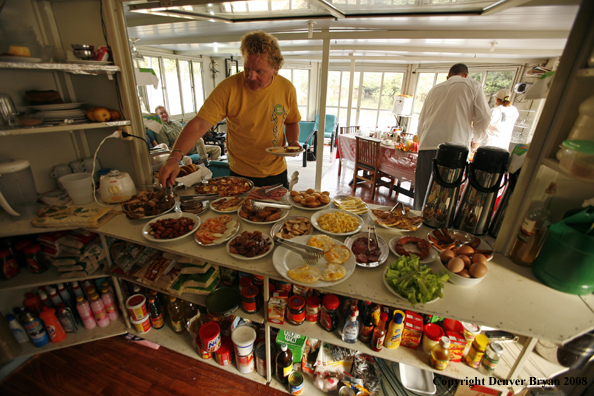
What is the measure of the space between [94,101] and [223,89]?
988 mm

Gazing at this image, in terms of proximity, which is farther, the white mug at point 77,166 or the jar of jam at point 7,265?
the white mug at point 77,166

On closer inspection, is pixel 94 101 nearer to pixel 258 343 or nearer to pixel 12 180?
pixel 12 180

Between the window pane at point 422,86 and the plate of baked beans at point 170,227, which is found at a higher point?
the window pane at point 422,86

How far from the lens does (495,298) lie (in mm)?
1063

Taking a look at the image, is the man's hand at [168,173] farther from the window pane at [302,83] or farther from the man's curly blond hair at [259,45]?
the window pane at [302,83]

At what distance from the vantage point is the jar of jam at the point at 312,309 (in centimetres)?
136

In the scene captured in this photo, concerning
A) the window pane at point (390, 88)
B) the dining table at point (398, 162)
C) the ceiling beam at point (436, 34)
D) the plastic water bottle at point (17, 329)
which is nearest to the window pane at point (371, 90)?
the window pane at point (390, 88)

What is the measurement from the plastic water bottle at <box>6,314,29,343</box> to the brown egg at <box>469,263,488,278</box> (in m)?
2.74

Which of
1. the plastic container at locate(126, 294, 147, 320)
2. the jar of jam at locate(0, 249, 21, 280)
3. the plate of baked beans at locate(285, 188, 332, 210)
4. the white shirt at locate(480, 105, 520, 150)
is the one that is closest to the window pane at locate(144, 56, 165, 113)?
the jar of jam at locate(0, 249, 21, 280)

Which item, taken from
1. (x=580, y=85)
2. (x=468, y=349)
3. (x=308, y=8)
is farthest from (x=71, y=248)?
(x=580, y=85)

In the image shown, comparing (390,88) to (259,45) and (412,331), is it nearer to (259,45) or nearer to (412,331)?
(259,45)

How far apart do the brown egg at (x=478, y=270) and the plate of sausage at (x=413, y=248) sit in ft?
0.56

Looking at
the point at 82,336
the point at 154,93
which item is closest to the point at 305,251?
the point at 82,336

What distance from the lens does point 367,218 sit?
64.2 inches
